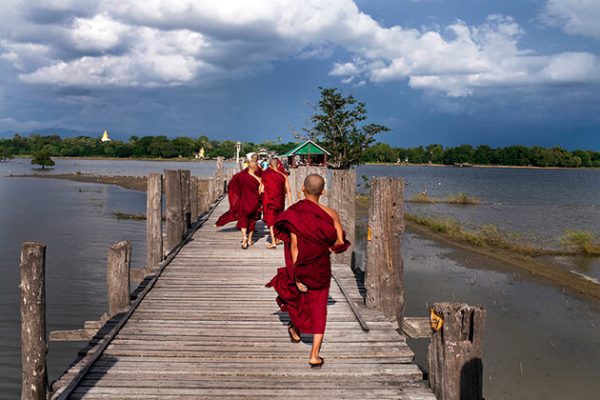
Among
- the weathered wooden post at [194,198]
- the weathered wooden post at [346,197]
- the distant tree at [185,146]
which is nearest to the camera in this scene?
the weathered wooden post at [346,197]

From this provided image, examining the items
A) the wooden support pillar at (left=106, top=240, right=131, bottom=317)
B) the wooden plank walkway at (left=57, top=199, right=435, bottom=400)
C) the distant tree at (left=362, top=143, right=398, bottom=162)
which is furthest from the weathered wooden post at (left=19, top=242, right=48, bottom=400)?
the distant tree at (left=362, top=143, right=398, bottom=162)

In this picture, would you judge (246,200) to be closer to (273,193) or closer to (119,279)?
(273,193)

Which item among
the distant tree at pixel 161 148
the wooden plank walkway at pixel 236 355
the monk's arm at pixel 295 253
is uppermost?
the distant tree at pixel 161 148

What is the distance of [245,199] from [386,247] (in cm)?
462

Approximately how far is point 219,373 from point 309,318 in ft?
2.83

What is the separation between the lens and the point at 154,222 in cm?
845

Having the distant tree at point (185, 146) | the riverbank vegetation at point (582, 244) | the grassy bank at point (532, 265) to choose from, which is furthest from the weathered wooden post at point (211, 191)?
the distant tree at point (185, 146)

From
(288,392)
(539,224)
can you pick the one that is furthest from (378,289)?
(539,224)

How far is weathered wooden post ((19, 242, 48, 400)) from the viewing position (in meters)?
3.82

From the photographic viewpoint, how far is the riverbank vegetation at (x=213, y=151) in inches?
5502

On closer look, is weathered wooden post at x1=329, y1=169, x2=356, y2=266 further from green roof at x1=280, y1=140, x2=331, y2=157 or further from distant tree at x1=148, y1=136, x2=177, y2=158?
distant tree at x1=148, y1=136, x2=177, y2=158

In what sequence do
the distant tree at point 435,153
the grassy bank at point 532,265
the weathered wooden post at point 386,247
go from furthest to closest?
the distant tree at point 435,153 → the grassy bank at point 532,265 → the weathered wooden post at point 386,247

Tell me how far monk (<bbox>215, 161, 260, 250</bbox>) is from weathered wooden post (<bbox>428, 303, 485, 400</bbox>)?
6.16 meters

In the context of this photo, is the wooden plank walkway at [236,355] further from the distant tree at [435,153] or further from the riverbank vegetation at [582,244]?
the distant tree at [435,153]
